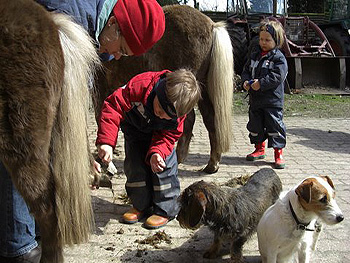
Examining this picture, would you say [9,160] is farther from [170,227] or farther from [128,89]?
[170,227]

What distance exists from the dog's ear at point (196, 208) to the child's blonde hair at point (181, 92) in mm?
639

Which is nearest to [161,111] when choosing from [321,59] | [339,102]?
[339,102]

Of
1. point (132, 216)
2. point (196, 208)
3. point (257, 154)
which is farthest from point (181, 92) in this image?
point (257, 154)

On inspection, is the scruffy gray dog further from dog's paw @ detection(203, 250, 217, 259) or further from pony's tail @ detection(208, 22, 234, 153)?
pony's tail @ detection(208, 22, 234, 153)

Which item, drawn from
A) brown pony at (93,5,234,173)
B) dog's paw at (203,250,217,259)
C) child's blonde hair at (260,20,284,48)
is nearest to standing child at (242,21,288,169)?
child's blonde hair at (260,20,284,48)

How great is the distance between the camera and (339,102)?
995 cm

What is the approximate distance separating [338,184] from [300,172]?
0.54 m

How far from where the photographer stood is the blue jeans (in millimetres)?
2141

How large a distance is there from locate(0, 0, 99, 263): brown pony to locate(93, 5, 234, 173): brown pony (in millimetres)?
2460

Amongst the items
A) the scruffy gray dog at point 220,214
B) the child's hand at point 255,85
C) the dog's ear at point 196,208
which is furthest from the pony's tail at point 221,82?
the dog's ear at point 196,208

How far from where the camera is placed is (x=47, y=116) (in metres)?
1.76

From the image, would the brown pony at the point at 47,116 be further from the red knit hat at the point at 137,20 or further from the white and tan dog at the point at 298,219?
the white and tan dog at the point at 298,219

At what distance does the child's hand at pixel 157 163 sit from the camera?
306cm

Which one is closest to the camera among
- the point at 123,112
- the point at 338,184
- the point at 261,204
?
the point at 261,204
